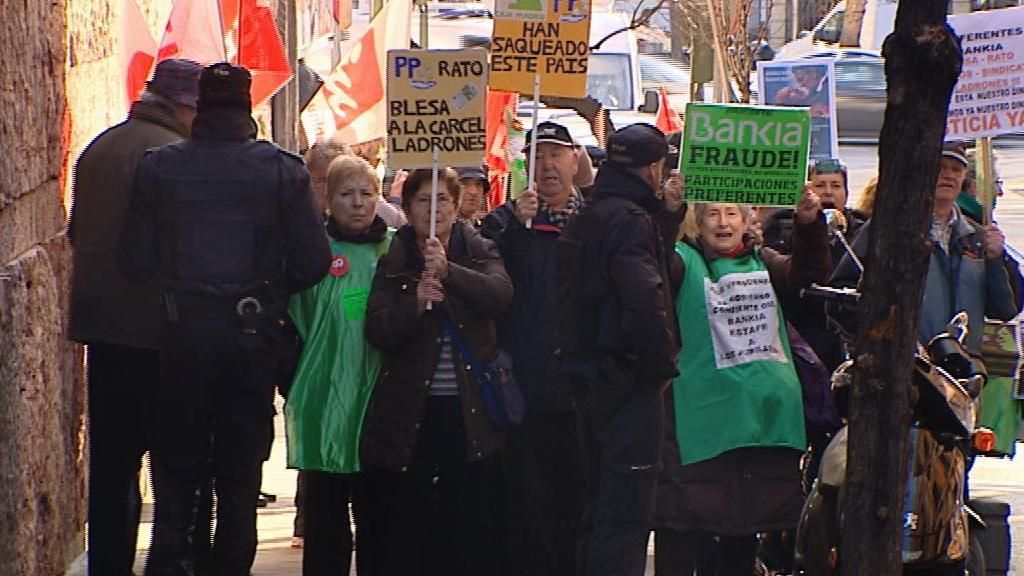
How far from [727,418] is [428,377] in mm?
1055

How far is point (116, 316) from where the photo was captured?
7.16 meters

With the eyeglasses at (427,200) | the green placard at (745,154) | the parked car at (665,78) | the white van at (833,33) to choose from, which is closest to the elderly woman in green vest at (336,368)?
the eyeglasses at (427,200)

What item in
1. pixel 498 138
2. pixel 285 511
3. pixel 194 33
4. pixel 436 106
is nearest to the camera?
pixel 436 106

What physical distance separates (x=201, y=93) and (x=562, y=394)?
175 cm

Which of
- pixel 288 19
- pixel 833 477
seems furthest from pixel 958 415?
pixel 288 19

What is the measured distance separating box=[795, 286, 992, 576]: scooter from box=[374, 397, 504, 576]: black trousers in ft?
4.20

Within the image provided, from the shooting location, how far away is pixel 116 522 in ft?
24.2

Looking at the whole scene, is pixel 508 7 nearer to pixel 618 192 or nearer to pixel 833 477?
pixel 618 192

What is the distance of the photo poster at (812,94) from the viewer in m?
10.3

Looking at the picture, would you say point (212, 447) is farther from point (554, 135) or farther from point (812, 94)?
point (812, 94)

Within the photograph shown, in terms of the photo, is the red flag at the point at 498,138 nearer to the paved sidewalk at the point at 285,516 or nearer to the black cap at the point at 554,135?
the paved sidewalk at the point at 285,516

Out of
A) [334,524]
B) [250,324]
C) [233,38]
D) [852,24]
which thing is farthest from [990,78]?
[852,24]

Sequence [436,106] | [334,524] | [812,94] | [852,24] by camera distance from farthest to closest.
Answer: [852,24] → [812,94] → [436,106] → [334,524]

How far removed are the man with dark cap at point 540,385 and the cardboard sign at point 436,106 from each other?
289 millimetres
